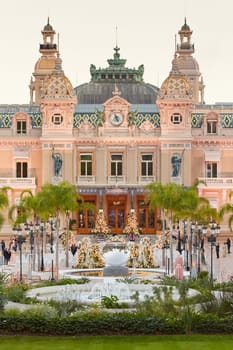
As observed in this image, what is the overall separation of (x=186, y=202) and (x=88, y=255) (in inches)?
344

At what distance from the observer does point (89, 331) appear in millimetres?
27047

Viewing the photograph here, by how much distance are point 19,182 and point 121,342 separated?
53.3 m

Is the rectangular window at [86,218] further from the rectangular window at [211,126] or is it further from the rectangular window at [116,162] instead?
the rectangular window at [211,126]

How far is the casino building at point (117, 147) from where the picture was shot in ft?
260

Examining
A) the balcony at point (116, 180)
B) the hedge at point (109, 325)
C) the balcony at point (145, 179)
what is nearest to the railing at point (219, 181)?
the balcony at point (145, 179)

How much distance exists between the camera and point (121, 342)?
2605 cm

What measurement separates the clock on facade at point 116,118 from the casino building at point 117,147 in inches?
3.3

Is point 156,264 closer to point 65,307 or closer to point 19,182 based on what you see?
point 65,307

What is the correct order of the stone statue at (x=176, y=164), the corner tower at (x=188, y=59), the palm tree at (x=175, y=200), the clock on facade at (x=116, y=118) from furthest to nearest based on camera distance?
1. the corner tower at (x=188, y=59)
2. the clock on facade at (x=116, y=118)
3. the stone statue at (x=176, y=164)
4. the palm tree at (x=175, y=200)

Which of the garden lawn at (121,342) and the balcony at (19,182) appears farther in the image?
the balcony at (19,182)

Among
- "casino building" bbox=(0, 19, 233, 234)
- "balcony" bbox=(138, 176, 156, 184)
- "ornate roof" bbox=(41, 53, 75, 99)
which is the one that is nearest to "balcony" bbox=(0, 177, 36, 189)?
→ "casino building" bbox=(0, 19, 233, 234)

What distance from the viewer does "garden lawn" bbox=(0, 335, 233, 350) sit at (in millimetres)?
25219

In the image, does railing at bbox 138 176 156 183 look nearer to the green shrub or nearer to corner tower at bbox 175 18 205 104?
corner tower at bbox 175 18 205 104

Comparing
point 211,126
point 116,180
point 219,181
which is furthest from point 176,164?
point 116,180
